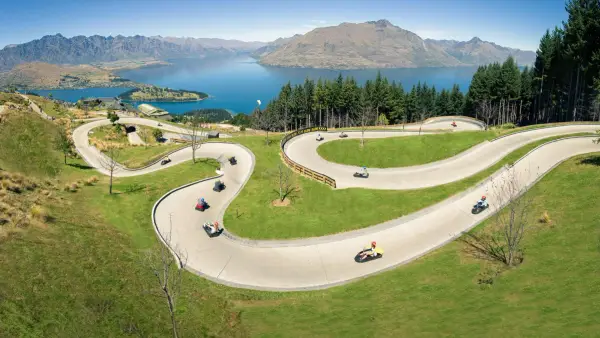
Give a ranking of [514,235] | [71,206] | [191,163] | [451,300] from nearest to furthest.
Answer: [451,300]
[514,235]
[71,206]
[191,163]

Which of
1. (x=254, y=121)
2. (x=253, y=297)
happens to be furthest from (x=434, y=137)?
(x=254, y=121)

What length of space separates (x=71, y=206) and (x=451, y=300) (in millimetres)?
30691

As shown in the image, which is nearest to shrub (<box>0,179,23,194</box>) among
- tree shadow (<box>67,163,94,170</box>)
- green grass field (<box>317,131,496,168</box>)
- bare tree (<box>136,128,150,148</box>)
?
tree shadow (<box>67,163,94,170</box>)

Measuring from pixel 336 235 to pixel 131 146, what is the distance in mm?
54871

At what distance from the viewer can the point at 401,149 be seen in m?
46.9

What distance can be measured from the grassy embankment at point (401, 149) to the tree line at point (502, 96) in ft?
51.9

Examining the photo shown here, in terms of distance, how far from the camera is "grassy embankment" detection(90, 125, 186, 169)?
52.5 metres

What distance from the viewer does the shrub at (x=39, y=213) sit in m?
24.8

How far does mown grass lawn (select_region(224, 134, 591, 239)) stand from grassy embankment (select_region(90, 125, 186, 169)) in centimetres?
2208

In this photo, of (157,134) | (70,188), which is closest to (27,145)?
(70,188)

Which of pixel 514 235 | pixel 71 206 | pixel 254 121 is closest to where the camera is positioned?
pixel 514 235

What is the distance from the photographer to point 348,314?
1878cm

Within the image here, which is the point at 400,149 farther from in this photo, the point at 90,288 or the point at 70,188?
the point at 70,188

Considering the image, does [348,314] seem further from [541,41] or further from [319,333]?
[541,41]
